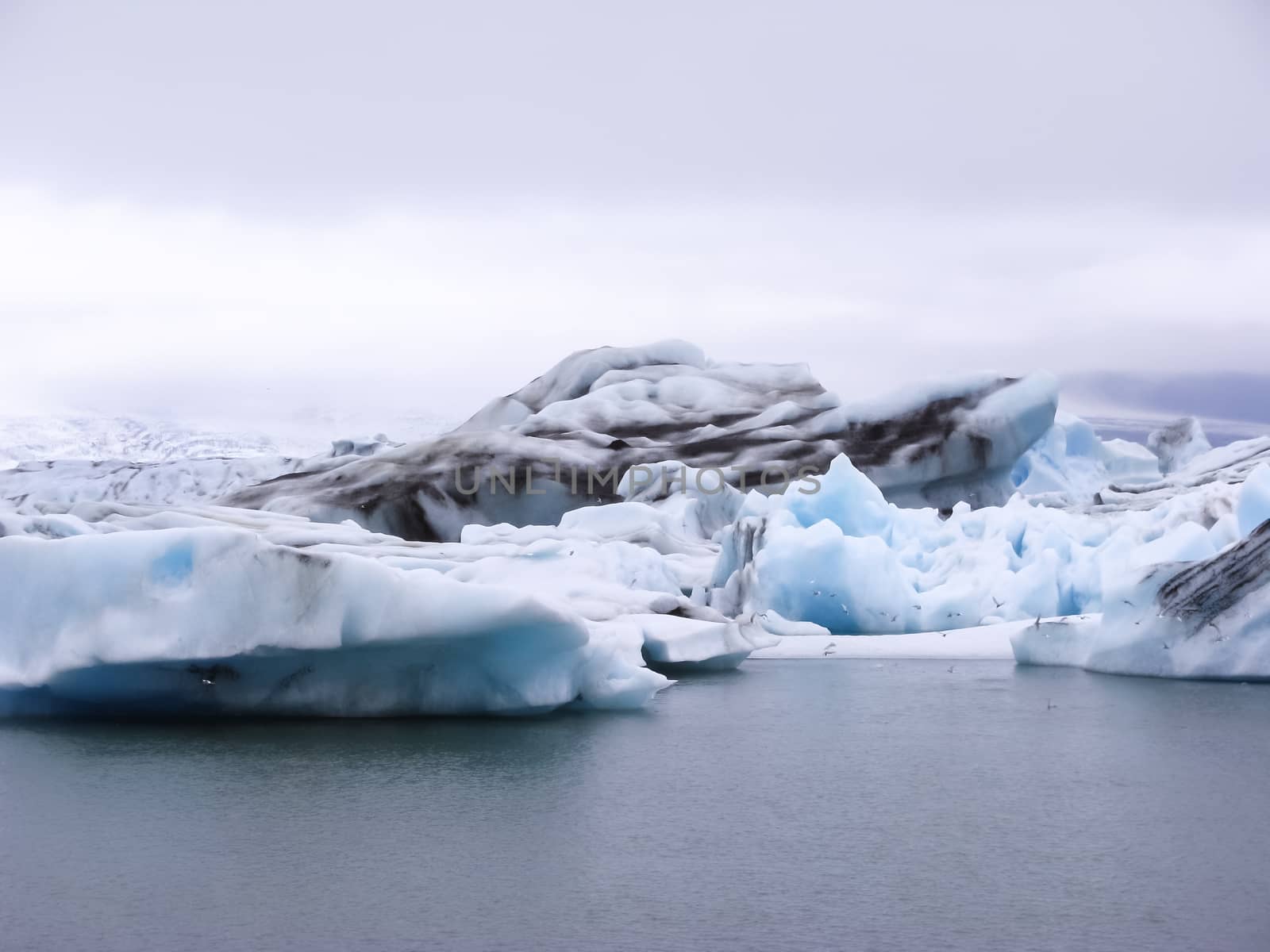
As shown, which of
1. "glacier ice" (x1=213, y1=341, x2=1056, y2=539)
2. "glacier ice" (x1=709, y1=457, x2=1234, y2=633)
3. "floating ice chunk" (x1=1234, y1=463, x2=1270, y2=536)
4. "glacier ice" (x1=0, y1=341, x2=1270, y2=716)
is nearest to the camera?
"glacier ice" (x1=0, y1=341, x2=1270, y2=716)

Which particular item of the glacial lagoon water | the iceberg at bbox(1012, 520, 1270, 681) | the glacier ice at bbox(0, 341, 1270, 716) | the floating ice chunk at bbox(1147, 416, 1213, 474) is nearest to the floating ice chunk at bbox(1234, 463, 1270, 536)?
the glacier ice at bbox(0, 341, 1270, 716)

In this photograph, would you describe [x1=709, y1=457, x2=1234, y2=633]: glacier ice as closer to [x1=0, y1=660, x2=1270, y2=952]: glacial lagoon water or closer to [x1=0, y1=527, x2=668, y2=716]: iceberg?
[x1=0, y1=660, x2=1270, y2=952]: glacial lagoon water

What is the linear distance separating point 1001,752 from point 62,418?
91.0 meters

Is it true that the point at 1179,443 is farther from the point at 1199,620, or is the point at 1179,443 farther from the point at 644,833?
the point at 644,833

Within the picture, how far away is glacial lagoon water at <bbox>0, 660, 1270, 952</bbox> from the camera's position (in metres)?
5.20

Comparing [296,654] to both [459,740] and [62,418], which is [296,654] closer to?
[459,740]

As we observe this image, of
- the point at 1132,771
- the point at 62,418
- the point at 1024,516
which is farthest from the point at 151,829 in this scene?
the point at 62,418

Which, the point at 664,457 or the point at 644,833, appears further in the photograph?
the point at 664,457

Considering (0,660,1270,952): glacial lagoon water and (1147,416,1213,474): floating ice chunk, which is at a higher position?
(1147,416,1213,474): floating ice chunk

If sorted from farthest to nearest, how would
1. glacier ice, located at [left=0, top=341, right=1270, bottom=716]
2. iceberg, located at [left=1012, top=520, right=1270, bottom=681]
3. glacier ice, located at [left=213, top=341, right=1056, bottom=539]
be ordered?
glacier ice, located at [left=213, top=341, right=1056, bottom=539]
iceberg, located at [left=1012, top=520, right=1270, bottom=681]
glacier ice, located at [left=0, top=341, right=1270, bottom=716]

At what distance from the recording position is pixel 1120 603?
12.6 metres

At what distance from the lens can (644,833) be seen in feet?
22.0

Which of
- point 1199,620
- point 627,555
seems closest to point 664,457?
point 627,555

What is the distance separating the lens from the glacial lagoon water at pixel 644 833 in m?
5.20
